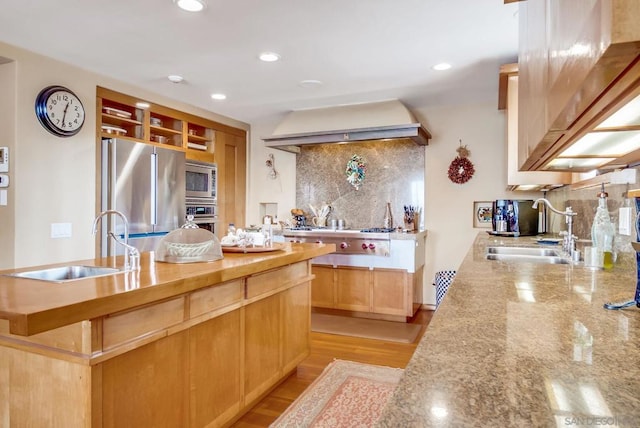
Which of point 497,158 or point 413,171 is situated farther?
point 413,171

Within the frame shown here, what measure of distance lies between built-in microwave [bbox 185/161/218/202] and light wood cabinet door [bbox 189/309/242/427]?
9.02 ft

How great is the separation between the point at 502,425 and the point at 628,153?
4.74ft

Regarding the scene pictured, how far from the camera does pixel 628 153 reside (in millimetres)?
1506

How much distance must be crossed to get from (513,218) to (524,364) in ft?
11.2

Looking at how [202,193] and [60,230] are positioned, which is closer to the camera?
[60,230]

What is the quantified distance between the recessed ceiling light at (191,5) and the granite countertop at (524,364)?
213 cm

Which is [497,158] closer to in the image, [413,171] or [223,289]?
[413,171]

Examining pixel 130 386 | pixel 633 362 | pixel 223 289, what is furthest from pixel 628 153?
pixel 130 386

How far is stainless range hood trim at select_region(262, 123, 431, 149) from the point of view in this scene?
4098mm

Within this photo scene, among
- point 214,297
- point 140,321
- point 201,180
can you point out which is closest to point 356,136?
point 201,180

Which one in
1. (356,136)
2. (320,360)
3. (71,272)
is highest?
(356,136)

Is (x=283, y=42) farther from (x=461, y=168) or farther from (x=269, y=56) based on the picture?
(x=461, y=168)

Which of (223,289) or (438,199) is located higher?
(438,199)

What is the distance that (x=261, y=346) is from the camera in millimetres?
2396
